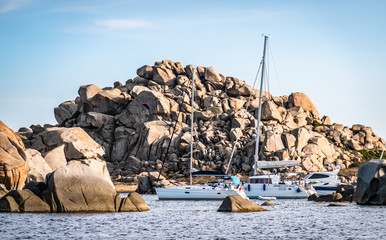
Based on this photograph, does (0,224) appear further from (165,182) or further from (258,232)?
(165,182)

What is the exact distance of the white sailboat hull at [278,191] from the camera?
67.6m

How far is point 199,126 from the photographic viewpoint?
347ft

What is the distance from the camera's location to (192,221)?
38.4 m

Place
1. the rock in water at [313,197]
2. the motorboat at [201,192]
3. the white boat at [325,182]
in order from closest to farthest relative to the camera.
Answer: the motorboat at [201,192] < the rock in water at [313,197] < the white boat at [325,182]

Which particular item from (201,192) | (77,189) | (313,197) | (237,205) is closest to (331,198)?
(313,197)

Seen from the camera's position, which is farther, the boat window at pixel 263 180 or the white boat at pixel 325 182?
the white boat at pixel 325 182

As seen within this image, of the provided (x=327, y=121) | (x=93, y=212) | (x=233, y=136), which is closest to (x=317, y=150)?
(x=233, y=136)

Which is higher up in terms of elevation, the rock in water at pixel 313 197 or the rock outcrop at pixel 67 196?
the rock outcrop at pixel 67 196

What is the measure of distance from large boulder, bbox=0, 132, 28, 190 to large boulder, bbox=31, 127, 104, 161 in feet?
55.4

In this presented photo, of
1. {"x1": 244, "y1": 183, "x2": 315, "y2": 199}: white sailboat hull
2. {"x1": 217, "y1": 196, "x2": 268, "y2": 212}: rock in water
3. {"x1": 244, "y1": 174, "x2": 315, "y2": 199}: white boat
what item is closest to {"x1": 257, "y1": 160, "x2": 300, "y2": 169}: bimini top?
{"x1": 244, "y1": 174, "x2": 315, "y2": 199}: white boat

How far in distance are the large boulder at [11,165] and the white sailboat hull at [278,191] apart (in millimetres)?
29671

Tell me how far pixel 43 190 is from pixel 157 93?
72.1 metres

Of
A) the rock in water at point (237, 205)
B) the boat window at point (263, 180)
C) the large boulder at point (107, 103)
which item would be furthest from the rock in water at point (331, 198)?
the large boulder at point (107, 103)

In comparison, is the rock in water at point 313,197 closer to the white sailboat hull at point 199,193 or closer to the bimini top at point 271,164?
the bimini top at point 271,164
